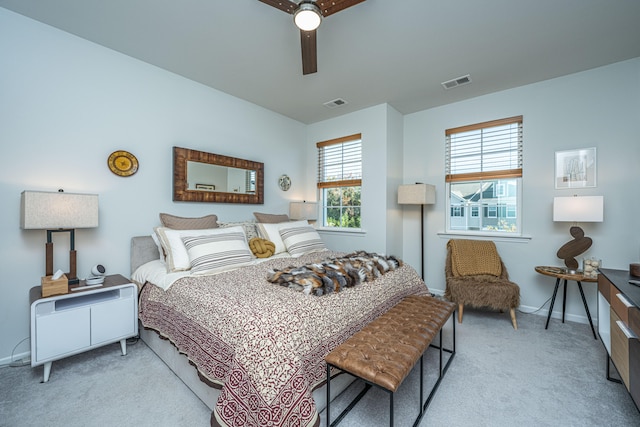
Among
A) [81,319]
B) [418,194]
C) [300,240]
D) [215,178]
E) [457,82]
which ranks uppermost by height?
[457,82]

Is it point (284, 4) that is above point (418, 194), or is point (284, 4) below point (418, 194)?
above

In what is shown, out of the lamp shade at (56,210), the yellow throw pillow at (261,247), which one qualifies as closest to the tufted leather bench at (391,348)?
the yellow throw pillow at (261,247)

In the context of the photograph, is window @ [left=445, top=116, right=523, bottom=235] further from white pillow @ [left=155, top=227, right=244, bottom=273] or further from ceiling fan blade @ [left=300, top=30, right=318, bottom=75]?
white pillow @ [left=155, top=227, right=244, bottom=273]

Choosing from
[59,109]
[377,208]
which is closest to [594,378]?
[377,208]

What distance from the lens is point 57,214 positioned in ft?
6.75

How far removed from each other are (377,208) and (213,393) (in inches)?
116

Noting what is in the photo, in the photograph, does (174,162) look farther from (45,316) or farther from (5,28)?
(45,316)

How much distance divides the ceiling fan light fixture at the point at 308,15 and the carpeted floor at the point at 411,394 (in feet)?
7.90

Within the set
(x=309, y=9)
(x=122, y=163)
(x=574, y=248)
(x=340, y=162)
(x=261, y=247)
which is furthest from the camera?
(x=340, y=162)

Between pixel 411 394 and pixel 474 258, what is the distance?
2.10 m

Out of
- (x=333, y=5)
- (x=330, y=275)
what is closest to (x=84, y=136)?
(x=333, y=5)

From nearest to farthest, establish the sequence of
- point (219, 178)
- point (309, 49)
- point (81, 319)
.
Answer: point (309, 49), point (81, 319), point (219, 178)

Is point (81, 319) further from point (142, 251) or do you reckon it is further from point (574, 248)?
point (574, 248)

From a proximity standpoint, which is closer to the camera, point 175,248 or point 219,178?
point 175,248
